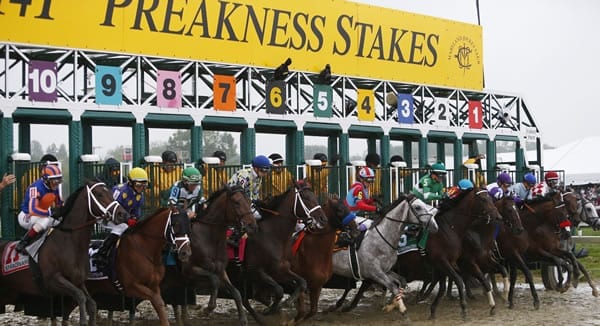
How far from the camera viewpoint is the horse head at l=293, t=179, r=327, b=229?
9.39m

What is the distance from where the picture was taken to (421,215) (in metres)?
10.2

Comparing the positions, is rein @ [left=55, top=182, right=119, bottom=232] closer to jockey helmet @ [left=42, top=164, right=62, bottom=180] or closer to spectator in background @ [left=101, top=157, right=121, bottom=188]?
jockey helmet @ [left=42, top=164, right=62, bottom=180]

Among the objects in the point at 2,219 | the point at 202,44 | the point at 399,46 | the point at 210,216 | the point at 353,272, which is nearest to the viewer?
the point at 210,216

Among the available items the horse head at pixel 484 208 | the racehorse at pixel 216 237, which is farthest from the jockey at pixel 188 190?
the horse head at pixel 484 208

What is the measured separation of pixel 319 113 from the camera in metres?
16.0

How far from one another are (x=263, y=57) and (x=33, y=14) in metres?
4.68

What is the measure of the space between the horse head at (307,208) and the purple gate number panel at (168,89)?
4.86 meters

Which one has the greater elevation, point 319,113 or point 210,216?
point 319,113

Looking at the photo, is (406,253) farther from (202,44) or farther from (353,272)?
(202,44)

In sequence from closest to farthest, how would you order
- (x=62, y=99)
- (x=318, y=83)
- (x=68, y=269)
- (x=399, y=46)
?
(x=68, y=269) < (x=62, y=99) < (x=318, y=83) < (x=399, y=46)

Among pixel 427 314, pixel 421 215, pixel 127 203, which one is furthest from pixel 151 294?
pixel 427 314

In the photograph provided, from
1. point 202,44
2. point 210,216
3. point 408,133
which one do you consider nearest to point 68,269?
point 210,216

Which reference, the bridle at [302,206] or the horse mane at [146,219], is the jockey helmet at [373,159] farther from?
the horse mane at [146,219]

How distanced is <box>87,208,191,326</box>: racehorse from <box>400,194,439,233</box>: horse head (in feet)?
10.5
